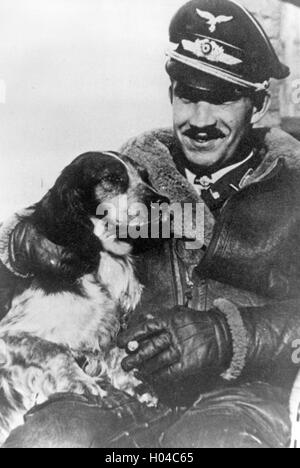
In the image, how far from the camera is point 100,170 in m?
4.91

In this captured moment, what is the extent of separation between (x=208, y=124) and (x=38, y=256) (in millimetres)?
1242

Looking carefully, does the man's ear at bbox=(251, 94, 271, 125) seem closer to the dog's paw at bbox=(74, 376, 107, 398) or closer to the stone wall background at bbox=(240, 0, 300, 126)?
the stone wall background at bbox=(240, 0, 300, 126)

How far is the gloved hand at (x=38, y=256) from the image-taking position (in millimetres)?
4906

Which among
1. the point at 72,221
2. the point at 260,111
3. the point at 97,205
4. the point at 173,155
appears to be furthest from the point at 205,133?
the point at 72,221

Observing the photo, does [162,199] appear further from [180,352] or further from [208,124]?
[180,352]

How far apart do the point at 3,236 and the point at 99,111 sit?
919 millimetres

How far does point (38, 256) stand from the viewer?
4.93 meters

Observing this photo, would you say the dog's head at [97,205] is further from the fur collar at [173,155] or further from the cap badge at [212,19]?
the cap badge at [212,19]

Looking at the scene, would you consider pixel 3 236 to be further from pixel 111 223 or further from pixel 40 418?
pixel 40 418

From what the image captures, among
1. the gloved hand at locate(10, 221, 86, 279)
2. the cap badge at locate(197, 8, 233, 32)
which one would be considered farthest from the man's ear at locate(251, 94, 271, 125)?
the gloved hand at locate(10, 221, 86, 279)

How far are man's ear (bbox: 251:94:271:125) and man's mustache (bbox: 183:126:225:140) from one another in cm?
21

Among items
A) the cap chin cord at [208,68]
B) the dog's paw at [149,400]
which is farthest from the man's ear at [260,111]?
the dog's paw at [149,400]

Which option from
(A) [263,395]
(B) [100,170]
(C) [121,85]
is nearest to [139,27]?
(C) [121,85]

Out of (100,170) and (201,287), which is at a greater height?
(100,170)
